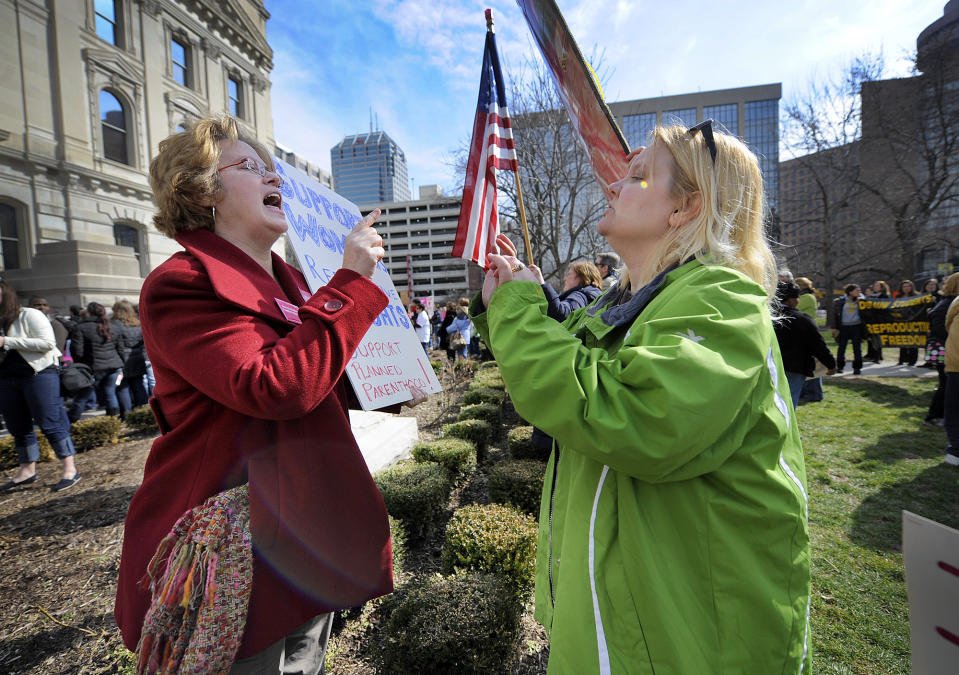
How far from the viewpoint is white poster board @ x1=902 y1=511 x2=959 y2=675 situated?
1069mm

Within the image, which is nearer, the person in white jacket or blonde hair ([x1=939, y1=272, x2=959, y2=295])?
the person in white jacket

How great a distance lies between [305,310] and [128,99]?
26.7 metres

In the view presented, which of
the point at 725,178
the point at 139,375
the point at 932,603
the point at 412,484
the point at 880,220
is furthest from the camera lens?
the point at 880,220

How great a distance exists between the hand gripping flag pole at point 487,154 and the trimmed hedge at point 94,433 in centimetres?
668

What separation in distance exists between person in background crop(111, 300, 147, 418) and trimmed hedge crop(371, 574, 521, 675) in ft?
25.2

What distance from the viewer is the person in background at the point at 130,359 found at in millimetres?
7945

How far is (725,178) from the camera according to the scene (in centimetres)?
129

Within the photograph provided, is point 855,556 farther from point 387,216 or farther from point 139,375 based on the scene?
point 387,216

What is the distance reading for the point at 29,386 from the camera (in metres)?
4.70

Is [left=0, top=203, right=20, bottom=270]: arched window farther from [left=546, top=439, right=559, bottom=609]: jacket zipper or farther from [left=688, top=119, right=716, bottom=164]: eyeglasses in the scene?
[left=688, top=119, right=716, bottom=164]: eyeglasses

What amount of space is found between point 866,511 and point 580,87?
4.79 meters

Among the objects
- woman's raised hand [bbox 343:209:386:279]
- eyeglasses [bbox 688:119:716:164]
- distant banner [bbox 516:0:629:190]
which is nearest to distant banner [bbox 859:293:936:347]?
distant banner [bbox 516:0:629:190]

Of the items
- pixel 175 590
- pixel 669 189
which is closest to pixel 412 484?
pixel 175 590

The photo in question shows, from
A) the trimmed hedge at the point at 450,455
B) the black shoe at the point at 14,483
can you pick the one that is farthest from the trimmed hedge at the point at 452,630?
the black shoe at the point at 14,483
